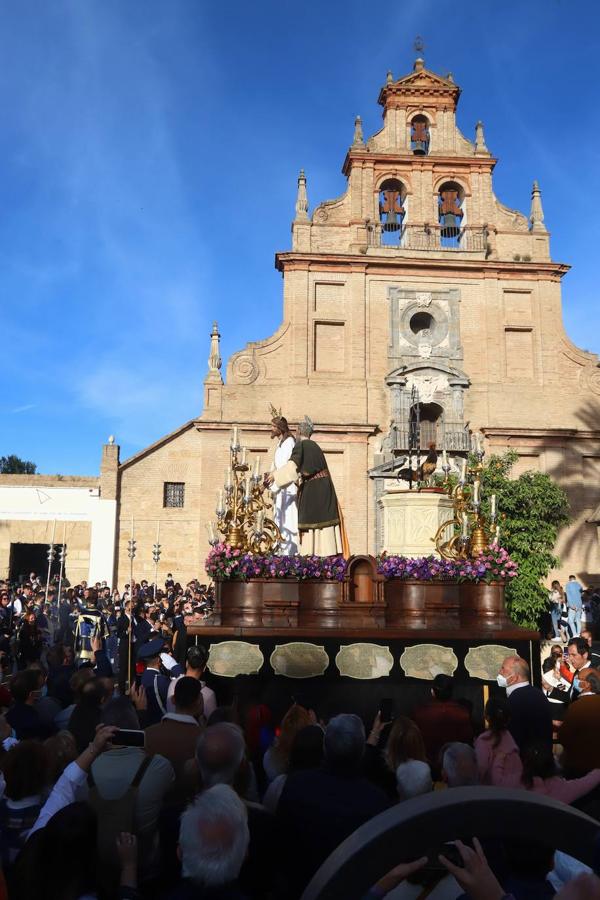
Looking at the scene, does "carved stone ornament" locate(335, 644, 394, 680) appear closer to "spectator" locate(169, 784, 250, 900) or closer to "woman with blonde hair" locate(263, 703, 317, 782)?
"woman with blonde hair" locate(263, 703, 317, 782)

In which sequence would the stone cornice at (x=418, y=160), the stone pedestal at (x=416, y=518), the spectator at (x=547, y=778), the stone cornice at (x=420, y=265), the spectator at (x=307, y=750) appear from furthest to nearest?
the stone cornice at (x=418, y=160), the stone cornice at (x=420, y=265), the stone pedestal at (x=416, y=518), the spectator at (x=307, y=750), the spectator at (x=547, y=778)

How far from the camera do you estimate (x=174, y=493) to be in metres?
32.2

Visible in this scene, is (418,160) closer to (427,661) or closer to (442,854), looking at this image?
(427,661)

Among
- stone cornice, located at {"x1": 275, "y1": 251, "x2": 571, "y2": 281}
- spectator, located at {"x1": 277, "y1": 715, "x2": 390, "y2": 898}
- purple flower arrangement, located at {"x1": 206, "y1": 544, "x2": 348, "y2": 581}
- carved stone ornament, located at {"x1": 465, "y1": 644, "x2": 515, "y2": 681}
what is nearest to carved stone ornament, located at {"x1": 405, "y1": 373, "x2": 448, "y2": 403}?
stone cornice, located at {"x1": 275, "y1": 251, "x2": 571, "y2": 281}

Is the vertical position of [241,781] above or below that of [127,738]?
below

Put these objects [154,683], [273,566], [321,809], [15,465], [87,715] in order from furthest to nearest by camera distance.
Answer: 1. [15,465]
2. [273,566]
3. [154,683]
4. [87,715]
5. [321,809]

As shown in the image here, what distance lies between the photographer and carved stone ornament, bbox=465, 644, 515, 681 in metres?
11.8

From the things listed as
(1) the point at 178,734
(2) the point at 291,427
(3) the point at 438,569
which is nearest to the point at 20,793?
(1) the point at 178,734

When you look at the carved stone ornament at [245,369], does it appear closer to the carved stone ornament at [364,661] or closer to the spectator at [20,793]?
the carved stone ornament at [364,661]

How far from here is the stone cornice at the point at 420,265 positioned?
3253 centimetres

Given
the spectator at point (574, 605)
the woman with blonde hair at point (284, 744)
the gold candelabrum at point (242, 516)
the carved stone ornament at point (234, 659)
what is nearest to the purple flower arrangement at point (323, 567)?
the gold candelabrum at point (242, 516)

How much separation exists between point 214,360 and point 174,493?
584cm

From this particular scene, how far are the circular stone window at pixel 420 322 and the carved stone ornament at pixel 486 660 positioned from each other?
2297 cm

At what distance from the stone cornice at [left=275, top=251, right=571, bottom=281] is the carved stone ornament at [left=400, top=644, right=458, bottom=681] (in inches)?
928
